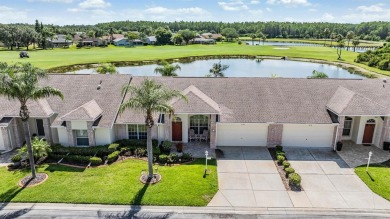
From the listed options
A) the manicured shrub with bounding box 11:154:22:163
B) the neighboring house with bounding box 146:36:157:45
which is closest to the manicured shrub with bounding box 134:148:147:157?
the manicured shrub with bounding box 11:154:22:163

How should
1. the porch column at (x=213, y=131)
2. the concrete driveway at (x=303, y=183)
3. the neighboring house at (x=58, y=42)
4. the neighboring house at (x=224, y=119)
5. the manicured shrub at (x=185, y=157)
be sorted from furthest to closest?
the neighboring house at (x=58, y=42), the porch column at (x=213, y=131), the neighboring house at (x=224, y=119), the manicured shrub at (x=185, y=157), the concrete driveway at (x=303, y=183)

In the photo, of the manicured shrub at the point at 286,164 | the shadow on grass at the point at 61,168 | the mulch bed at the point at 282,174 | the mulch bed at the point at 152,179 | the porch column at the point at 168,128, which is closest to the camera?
the mulch bed at the point at 282,174

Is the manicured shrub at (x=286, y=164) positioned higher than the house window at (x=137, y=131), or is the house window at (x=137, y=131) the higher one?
the house window at (x=137, y=131)

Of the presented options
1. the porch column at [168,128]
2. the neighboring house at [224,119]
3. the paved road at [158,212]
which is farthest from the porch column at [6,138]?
the porch column at [168,128]

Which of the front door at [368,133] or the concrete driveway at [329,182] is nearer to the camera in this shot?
the concrete driveway at [329,182]

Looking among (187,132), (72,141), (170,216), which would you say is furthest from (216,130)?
(72,141)

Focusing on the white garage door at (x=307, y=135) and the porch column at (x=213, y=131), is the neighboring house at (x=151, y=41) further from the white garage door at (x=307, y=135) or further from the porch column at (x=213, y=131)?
the white garage door at (x=307, y=135)

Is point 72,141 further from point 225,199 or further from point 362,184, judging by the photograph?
point 362,184

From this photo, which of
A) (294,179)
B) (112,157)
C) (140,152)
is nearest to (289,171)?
(294,179)
